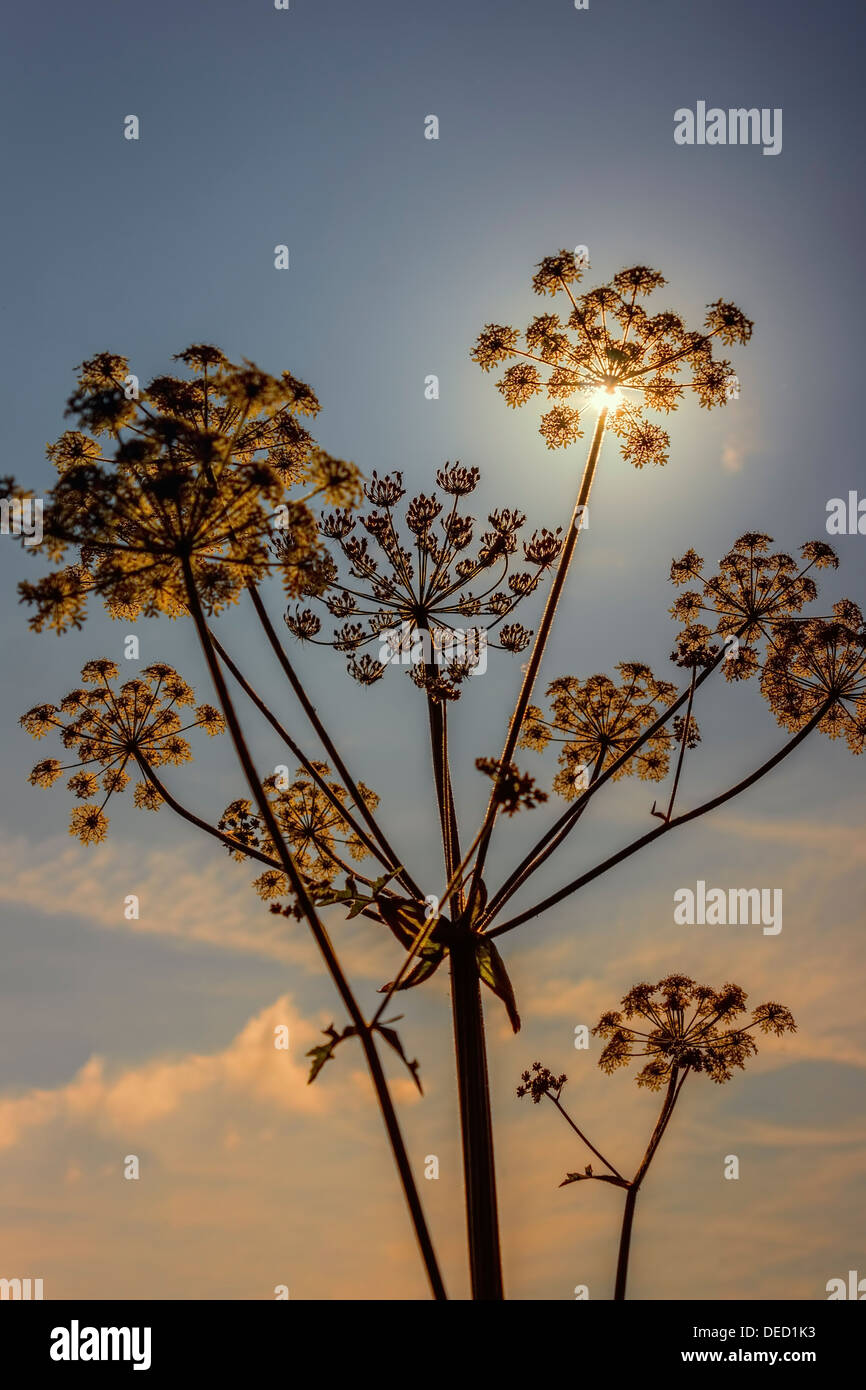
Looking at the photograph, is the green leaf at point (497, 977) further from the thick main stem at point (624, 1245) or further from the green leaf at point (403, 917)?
the thick main stem at point (624, 1245)

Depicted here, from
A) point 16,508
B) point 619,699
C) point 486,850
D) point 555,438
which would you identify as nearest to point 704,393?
point 555,438

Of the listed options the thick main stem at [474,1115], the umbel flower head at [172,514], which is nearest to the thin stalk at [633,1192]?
the thick main stem at [474,1115]

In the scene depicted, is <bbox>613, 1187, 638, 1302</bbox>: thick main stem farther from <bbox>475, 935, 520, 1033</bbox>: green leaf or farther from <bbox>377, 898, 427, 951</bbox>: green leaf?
<bbox>377, 898, 427, 951</bbox>: green leaf

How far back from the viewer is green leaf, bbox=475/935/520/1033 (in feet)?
22.5

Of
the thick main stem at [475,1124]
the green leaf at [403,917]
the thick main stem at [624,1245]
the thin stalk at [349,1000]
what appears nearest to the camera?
the thin stalk at [349,1000]

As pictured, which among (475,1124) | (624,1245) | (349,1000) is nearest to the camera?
(349,1000)

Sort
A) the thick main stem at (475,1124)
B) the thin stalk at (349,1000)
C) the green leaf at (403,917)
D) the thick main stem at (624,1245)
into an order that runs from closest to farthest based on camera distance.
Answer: the thin stalk at (349,1000) < the thick main stem at (475,1124) < the green leaf at (403,917) < the thick main stem at (624,1245)

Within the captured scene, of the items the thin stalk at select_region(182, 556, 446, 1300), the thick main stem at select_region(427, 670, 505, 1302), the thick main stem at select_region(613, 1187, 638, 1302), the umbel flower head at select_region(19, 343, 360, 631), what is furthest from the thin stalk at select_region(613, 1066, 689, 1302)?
the umbel flower head at select_region(19, 343, 360, 631)

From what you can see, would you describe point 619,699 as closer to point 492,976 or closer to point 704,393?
point 704,393

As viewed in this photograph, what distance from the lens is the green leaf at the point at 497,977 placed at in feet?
22.5

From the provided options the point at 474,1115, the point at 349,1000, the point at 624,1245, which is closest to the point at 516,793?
the point at 349,1000

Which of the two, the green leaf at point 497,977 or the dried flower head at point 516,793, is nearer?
the dried flower head at point 516,793

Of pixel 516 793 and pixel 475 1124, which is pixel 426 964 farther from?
pixel 516 793

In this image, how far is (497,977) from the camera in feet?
22.6
